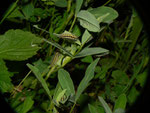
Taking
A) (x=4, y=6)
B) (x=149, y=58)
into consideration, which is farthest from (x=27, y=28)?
(x=149, y=58)

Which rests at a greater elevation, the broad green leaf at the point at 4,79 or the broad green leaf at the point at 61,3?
the broad green leaf at the point at 61,3

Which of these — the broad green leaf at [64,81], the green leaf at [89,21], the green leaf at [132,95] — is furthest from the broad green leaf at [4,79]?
the green leaf at [132,95]

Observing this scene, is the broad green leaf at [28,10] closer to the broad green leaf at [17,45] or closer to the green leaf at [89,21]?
the broad green leaf at [17,45]

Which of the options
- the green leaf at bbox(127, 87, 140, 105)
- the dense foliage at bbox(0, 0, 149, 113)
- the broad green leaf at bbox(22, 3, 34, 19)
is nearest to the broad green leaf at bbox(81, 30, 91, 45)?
the dense foliage at bbox(0, 0, 149, 113)

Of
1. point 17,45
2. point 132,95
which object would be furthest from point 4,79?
point 132,95

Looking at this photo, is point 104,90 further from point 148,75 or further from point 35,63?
point 35,63

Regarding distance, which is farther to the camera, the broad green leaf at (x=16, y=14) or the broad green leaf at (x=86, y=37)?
the broad green leaf at (x=16, y=14)
